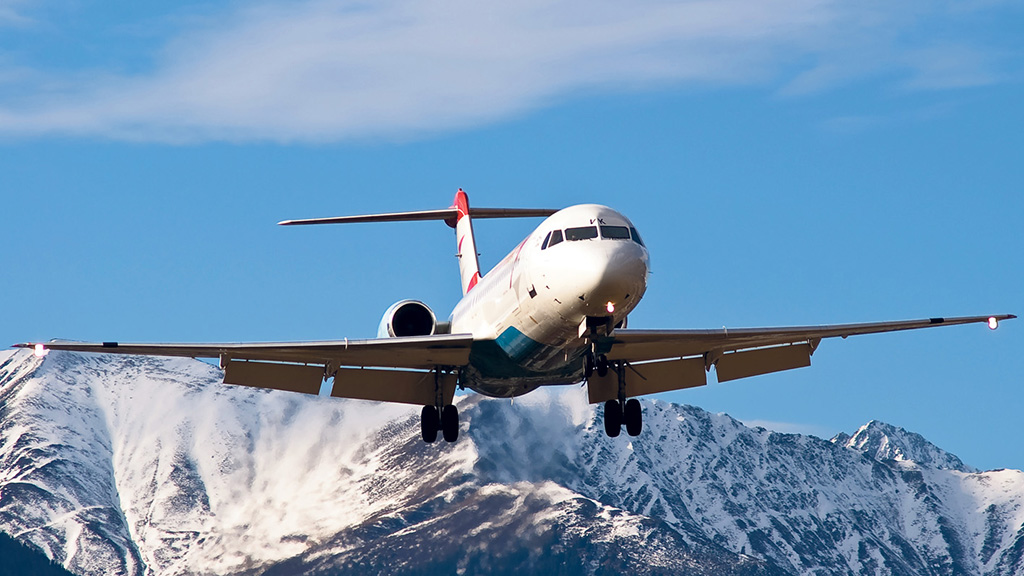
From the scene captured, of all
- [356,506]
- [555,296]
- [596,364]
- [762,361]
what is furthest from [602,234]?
[356,506]

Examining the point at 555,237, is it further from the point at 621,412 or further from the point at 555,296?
the point at 621,412

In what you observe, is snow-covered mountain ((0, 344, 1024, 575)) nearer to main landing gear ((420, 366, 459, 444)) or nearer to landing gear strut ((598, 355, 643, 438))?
main landing gear ((420, 366, 459, 444))

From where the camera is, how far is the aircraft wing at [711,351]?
105 feet

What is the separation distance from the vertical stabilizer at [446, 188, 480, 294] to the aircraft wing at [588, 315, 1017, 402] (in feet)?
23.5

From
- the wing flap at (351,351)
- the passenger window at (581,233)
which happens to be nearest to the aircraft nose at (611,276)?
the passenger window at (581,233)

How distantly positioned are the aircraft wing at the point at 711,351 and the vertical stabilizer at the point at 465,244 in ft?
23.5

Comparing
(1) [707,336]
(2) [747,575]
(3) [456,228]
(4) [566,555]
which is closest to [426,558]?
(4) [566,555]

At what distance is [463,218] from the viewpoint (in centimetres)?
4397

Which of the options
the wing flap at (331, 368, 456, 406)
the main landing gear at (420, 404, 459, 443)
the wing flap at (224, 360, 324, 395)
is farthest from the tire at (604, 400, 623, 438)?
the wing flap at (224, 360, 324, 395)

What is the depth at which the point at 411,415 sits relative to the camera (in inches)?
6614

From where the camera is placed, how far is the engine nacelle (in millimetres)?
34531

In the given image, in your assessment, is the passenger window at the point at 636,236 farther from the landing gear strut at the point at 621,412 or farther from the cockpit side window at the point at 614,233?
the landing gear strut at the point at 621,412

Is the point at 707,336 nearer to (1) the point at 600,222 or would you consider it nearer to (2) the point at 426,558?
(1) the point at 600,222

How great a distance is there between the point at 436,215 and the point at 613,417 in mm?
13224
